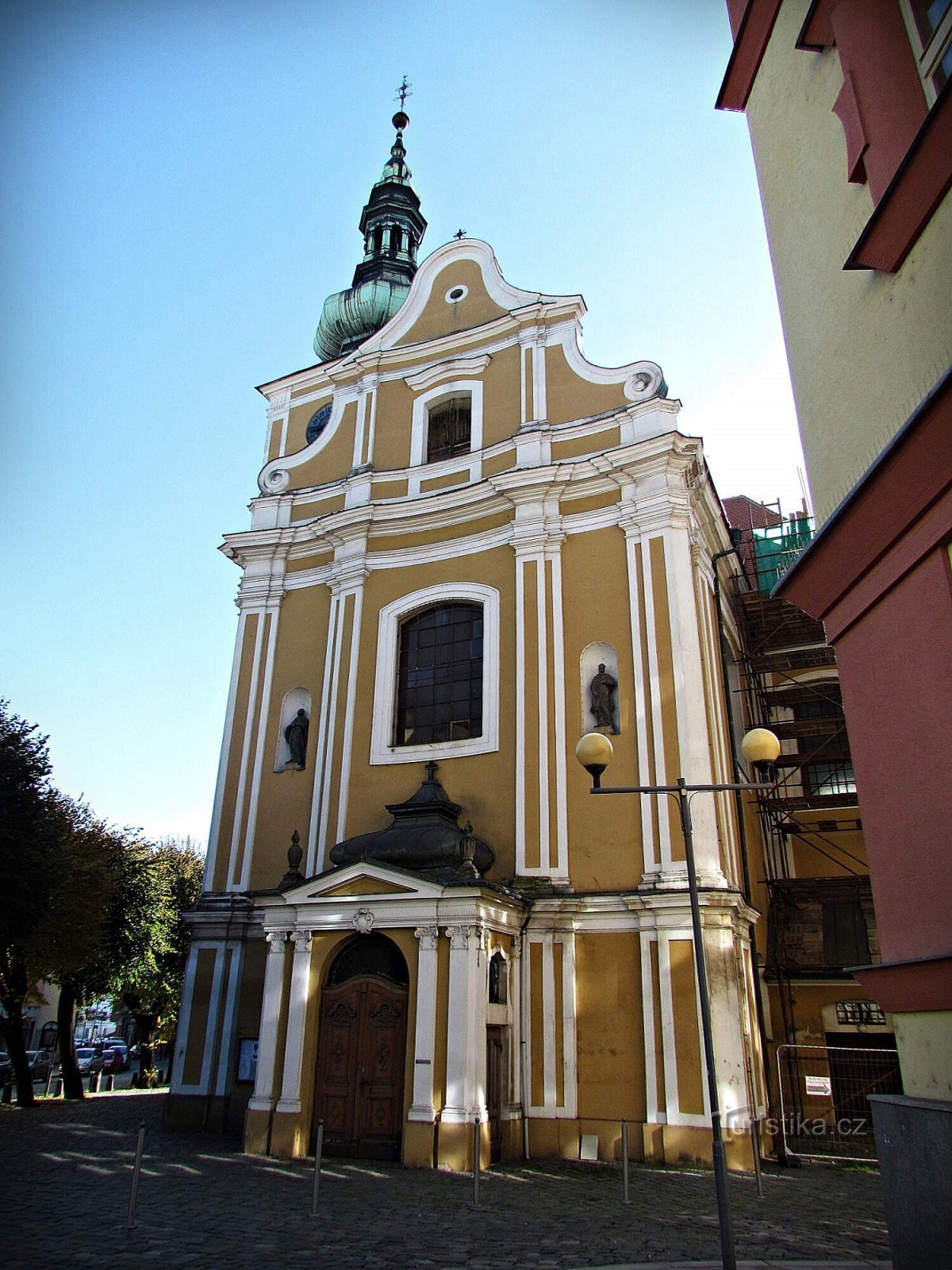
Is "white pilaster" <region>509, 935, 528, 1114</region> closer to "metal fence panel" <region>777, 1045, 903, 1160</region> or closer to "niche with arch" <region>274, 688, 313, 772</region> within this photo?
"metal fence panel" <region>777, 1045, 903, 1160</region>

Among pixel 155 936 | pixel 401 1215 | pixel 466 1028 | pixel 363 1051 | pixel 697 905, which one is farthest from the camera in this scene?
pixel 155 936

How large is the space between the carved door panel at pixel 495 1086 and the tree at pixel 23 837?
8.61 metres

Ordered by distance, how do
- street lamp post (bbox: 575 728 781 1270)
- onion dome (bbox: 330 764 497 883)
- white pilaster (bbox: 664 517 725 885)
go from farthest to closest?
1. white pilaster (bbox: 664 517 725 885)
2. onion dome (bbox: 330 764 497 883)
3. street lamp post (bbox: 575 728 781 1270)

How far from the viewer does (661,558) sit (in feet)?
50.1

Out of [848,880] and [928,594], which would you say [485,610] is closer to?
[848,880]

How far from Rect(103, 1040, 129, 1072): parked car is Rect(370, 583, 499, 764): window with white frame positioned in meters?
20.0

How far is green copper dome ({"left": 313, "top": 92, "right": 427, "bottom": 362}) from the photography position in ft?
82.6

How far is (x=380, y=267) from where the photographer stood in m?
26.3

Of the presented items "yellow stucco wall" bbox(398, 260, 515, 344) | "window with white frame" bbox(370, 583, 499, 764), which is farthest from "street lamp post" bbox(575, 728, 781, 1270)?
"yellow stucco wall" bbox(398, 260, 515, 344)

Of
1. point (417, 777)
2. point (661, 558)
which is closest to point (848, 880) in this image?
point (661, 558)

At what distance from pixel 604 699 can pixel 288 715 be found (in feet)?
21.7

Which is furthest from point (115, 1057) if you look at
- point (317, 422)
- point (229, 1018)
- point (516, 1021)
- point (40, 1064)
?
point (516, 1021)

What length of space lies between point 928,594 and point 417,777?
12.1 metres

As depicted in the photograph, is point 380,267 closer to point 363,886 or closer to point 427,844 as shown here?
point 427,844
